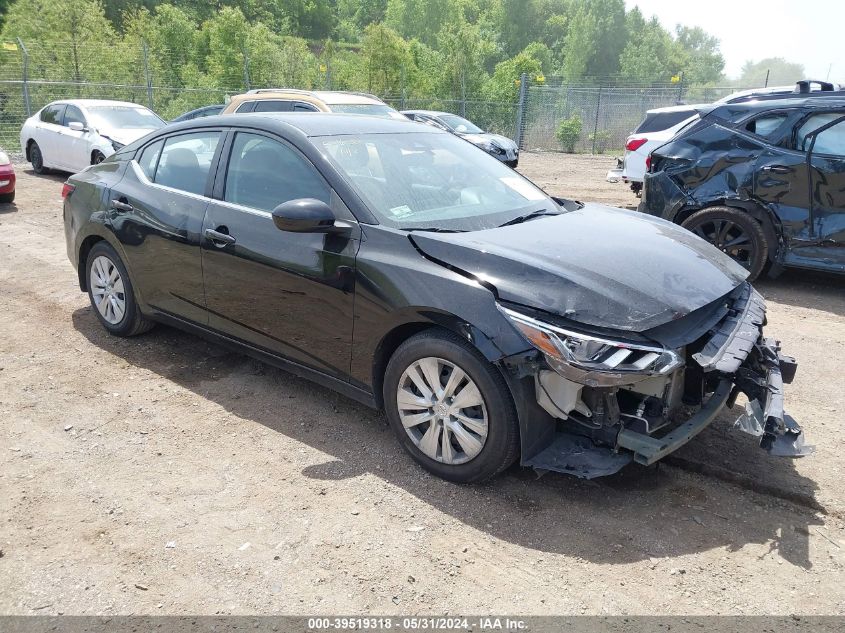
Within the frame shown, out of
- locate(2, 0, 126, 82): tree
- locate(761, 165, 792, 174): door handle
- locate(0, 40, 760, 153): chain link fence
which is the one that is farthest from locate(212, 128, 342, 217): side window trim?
locate(2, 0, 126, 82): tree

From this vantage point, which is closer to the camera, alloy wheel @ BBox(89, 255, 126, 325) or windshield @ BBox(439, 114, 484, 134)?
alloy wheel @ BBox(89, 255, 126, 325)

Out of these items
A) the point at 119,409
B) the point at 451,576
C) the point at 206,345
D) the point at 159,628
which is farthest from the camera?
the point at 206,345

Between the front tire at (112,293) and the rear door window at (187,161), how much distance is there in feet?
2.54

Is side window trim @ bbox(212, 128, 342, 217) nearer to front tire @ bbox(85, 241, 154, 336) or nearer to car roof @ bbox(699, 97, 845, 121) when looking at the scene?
front tire @ bbox(85, 241, 154, 336)

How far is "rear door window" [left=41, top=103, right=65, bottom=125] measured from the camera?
13776 mm

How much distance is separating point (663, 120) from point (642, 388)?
1019 cm

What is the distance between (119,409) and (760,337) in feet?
12.1

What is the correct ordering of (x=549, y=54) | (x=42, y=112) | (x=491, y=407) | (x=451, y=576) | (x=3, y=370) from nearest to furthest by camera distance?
1. (x=451, y=576)
2. (x=491, y=407)
3. (x=3, y=370)
4. (x=42, y=112)
5. (x=549, y=54)

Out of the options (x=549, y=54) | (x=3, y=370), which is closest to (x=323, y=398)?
(x=3, y=370)

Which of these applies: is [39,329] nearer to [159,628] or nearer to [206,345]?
[206,345]

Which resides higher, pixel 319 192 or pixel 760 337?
pixel 319 192

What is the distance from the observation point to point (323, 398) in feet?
14.5

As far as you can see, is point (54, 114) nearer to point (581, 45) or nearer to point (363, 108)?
point (363, 108)

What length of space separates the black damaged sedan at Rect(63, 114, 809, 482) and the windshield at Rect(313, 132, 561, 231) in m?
0.01
